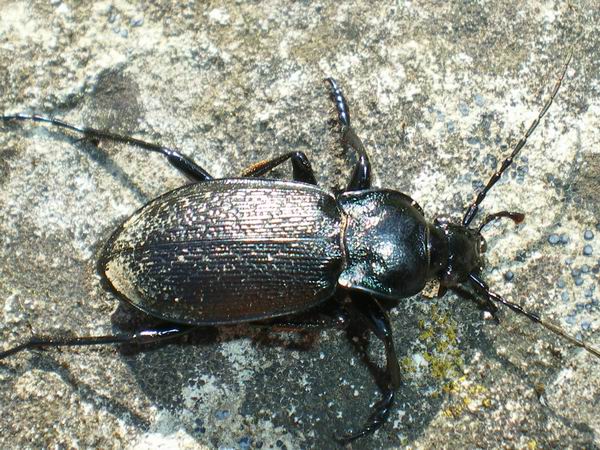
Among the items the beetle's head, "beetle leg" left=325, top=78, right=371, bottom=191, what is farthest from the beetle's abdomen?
the beetle's head

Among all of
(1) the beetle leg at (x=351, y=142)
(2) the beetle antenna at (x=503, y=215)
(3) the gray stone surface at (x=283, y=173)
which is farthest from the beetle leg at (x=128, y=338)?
(2) the beetle antenna at (x=503, y=215)

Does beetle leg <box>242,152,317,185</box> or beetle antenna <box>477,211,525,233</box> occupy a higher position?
beetle leg <box>242,152,317,185</box>

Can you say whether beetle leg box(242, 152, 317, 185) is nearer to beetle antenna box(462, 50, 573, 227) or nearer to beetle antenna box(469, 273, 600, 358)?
beetle antenna box(462, 50, 573, 227)

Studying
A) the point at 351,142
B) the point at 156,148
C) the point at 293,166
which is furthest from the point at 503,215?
the point at 156,148

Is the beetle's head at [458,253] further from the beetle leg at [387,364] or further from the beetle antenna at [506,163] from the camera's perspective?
the beetle leg at [387,364]

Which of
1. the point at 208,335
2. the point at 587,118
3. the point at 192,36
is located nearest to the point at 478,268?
the point at 587,118

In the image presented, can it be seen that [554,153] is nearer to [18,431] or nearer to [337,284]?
[337,284]

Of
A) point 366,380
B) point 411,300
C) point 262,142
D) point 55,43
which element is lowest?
point 366,380

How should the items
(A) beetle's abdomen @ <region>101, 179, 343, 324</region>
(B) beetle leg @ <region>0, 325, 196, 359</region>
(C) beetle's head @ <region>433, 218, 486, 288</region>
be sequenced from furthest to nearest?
(C) beetle's head @ <region>433, 218, 486, 288</region> < (B) beetle leg @ <region>0, 325, 196, 359</region> < (A) beetle's abdomen @ <region>101, 179, 343, 324</region>
